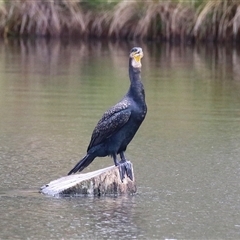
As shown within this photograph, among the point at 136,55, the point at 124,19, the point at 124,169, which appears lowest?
the point at 124,19

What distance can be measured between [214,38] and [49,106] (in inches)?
529

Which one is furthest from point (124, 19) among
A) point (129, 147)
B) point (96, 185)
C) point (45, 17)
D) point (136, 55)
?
point (96, 185)

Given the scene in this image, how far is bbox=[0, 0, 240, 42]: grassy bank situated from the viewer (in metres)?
26.6

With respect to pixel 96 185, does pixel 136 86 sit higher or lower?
higher

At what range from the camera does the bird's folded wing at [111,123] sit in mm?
8648

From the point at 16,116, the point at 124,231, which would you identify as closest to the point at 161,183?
the point at 124,231

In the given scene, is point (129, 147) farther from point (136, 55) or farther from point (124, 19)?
point (124, 19)

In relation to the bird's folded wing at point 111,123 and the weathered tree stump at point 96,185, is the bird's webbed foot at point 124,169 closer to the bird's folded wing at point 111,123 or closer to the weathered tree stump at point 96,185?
the weathered tree stump at point 96,185

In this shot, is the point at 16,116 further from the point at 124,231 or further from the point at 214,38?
the point at 214,38

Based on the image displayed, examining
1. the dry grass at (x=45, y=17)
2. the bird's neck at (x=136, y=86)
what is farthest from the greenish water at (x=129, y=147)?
the dry grass at (x=45, y=17)

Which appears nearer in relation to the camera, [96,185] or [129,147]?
[96,185]

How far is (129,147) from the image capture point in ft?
36.9

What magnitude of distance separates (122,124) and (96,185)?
59 centimetres

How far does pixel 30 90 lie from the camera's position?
1588 centimetres
